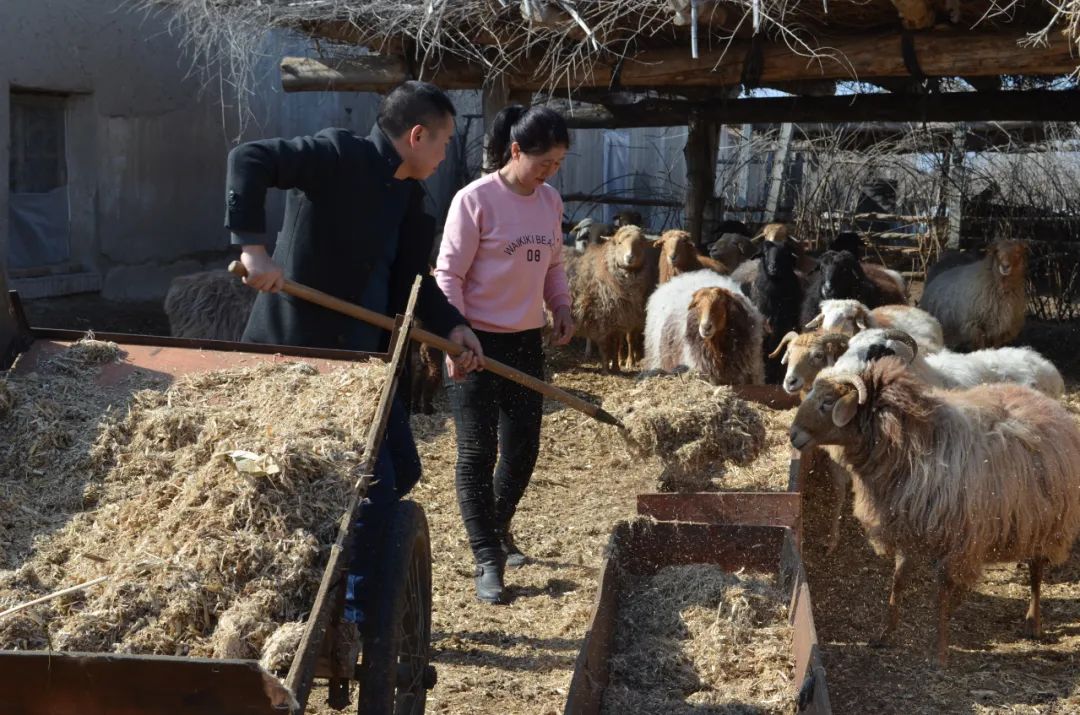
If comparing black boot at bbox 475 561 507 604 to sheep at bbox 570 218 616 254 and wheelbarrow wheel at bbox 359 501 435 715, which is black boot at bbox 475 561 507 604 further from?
sheep at bbox 570 218 616 254

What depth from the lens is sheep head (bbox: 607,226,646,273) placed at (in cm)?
1088

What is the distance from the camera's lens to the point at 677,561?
16.0 feet

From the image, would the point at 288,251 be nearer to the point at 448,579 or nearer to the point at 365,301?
the point at 365,301

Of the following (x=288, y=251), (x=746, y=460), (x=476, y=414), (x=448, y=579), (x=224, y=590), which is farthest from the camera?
(x=746, y=460)

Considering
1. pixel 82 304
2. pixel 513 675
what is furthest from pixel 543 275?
pixel 82 304

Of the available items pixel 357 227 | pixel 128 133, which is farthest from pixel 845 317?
pixel 128 133

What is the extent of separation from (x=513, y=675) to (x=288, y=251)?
5.75 feet

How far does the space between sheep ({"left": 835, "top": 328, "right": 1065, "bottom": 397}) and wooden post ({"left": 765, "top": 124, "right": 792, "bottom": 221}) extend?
34.9 feet

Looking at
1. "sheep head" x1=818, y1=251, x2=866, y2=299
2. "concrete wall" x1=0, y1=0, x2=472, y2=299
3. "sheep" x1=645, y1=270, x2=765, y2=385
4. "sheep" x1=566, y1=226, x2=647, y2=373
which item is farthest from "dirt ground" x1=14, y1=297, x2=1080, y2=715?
"concrete wall" x1=0, y1=0, x2=472, y2=299

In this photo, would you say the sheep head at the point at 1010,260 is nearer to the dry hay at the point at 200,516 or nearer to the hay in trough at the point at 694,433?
the hay in trough at the point at 694,433

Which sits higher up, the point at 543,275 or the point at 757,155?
the point at 757,155

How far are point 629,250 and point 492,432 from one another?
20.4 ft

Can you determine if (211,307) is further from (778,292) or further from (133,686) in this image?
(133,686)

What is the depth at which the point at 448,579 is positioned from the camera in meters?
5.23
